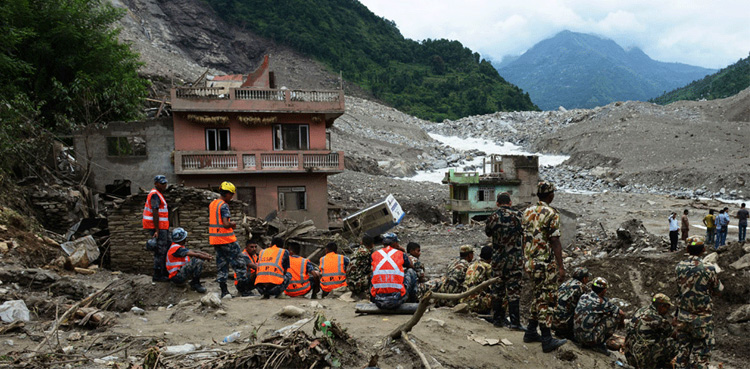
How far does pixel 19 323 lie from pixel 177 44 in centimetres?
8798

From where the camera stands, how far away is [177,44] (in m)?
82.9

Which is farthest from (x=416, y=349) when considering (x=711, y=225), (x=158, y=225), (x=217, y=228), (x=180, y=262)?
(x=711, y=225)

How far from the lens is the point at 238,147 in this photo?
19406mm

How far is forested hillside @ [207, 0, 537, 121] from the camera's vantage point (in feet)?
288

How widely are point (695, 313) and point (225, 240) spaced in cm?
592

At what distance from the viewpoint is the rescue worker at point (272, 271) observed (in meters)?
7.12

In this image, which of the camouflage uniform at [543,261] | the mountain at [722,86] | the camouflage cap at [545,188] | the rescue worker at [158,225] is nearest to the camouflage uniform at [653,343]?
the camouflage uniform at [543,261]

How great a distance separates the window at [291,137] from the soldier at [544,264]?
51.7 ft

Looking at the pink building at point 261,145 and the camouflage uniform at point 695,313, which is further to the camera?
the pink building at point 261,145

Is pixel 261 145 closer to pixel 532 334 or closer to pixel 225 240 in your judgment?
pixel 225 240

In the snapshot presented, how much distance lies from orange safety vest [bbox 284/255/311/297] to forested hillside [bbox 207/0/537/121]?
249 ft

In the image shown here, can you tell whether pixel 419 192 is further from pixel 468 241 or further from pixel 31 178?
pixel 31 178

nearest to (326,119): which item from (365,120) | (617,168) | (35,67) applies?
(35,67)

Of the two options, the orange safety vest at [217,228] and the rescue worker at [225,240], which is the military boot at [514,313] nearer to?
the rescue worker at [225,240]
